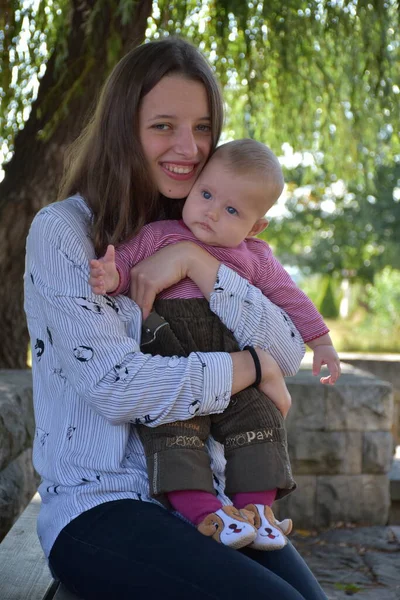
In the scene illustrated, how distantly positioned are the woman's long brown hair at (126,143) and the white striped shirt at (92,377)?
0.14 m

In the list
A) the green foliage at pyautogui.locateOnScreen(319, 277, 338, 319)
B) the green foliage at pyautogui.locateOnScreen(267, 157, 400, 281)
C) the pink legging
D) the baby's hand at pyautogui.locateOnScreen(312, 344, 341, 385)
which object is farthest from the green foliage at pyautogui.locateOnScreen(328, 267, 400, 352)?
the pink legging

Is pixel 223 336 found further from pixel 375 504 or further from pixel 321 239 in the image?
pixel 321 239

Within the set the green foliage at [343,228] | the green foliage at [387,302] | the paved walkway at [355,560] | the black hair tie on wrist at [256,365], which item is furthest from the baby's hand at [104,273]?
the green foliage at [343,228]

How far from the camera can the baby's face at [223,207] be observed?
95.4 inches

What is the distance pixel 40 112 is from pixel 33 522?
235 cm

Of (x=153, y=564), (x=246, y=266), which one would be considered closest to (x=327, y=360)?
(x=246, y=266)

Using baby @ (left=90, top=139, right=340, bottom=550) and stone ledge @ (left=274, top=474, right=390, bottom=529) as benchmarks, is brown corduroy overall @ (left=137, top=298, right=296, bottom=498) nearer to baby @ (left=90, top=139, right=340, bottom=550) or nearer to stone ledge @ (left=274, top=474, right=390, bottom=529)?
baby @ (left=90, top=139, right=340, bottom=550)

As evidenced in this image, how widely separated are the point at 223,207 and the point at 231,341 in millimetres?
361

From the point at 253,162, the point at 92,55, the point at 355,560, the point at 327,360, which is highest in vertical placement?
the point at 92,55

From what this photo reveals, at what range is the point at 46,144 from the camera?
4719 millimetres

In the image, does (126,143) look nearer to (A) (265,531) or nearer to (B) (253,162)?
(B) (253,162)

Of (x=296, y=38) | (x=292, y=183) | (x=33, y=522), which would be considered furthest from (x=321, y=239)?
(x=33, y=522)

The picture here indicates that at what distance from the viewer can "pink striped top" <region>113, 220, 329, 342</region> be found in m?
2.40

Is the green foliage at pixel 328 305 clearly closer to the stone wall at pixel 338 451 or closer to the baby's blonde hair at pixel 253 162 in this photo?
the stone wall at pixel 338 451
